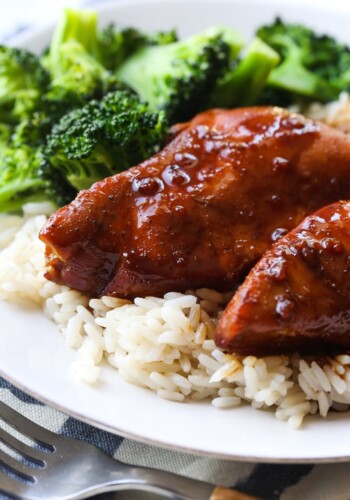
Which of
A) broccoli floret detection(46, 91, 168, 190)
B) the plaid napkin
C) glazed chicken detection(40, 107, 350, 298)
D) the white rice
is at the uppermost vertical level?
broccoli floret detection(46, 91, 168, 190)

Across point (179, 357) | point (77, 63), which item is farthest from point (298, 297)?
point (77, 63)

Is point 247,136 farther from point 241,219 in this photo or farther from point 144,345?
point 144,345

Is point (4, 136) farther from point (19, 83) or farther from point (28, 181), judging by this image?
point (28, 181)

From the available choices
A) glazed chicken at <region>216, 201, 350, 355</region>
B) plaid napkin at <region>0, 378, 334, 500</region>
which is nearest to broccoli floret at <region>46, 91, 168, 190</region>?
glazed chicken at <region>216, 201, 350, 355</region>

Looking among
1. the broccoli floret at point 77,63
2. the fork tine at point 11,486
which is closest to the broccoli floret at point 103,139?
the broccoli floret at point 77,63

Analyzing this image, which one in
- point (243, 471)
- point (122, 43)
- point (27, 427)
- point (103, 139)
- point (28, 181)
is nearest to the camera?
point (243, 471)

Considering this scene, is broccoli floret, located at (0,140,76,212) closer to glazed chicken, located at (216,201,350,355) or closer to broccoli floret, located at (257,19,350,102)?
glazed chicken, located at (216,201,350,355)
